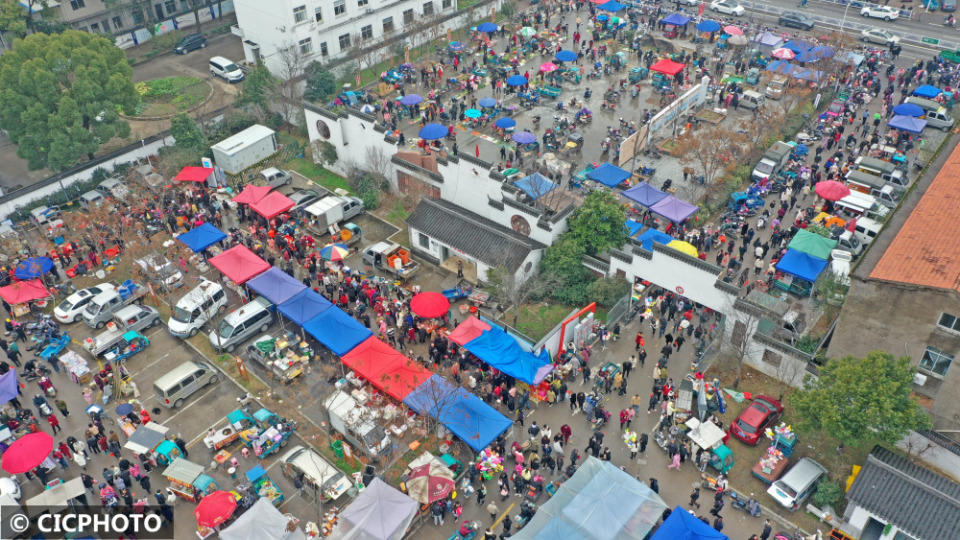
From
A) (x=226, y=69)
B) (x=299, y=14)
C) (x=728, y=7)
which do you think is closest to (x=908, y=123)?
(x=728, y=7)

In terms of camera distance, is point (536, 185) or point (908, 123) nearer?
point (536, 185)

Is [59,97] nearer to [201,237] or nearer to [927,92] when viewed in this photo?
[201,237]

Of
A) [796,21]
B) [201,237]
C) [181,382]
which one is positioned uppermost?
[796,21]

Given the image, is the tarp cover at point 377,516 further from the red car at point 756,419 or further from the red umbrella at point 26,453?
the red car at point 756,419

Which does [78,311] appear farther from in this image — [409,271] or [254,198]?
[409,271]

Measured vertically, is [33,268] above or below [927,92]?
below

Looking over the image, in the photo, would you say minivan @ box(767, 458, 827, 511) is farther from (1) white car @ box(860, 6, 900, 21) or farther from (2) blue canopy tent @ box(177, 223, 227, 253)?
(1) white car @ box(860, 6, 900, 21)

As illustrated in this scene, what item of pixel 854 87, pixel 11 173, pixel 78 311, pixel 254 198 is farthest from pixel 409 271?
pixel 854 87
